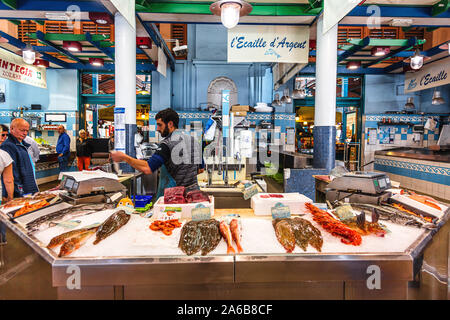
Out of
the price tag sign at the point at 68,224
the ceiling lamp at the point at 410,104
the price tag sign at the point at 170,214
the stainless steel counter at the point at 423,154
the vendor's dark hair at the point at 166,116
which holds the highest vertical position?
the ceiling lamp at the point at 410,104

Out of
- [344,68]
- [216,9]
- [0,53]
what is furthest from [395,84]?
[0,53]

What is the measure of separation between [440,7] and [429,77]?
4033mm

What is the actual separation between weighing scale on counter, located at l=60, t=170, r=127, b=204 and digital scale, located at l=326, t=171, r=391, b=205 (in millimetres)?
2288

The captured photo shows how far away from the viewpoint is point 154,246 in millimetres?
1715

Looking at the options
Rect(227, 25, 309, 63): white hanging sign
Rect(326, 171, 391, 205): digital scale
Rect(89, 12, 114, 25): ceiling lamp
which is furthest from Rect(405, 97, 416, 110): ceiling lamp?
Rect(89, 12, 114, 25): ceiling lamp

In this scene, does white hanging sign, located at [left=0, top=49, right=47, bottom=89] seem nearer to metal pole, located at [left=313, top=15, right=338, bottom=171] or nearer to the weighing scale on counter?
the weighing scale on counter

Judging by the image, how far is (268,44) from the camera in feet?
18.4

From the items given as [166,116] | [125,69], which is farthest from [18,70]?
[166,116]

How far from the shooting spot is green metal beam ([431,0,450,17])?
4.96 meters

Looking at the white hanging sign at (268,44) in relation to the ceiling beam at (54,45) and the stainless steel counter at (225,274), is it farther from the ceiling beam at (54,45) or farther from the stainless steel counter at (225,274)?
the ceiling beam at (54,45)

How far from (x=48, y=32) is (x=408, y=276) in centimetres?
892

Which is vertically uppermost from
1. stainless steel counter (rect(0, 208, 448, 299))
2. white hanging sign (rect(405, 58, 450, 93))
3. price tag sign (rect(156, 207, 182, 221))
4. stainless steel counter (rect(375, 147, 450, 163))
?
white hanging sign (rect(405, 58, 450, 93))

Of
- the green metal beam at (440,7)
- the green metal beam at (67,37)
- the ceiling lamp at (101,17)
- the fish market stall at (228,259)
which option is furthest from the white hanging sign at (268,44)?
the fish market stall at (228,259)

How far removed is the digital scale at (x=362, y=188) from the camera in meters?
2.62
